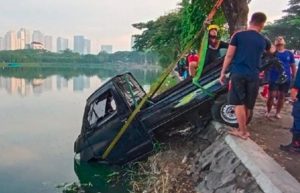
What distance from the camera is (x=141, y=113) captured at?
376 inches

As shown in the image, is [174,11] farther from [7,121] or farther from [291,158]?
[291,158]

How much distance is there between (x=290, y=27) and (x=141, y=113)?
28480 millimetres

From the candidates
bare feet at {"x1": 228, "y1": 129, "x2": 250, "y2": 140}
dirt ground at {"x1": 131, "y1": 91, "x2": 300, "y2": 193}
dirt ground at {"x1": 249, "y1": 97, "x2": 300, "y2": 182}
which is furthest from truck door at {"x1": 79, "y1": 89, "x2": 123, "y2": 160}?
bare feet at {"x1": 228, "y1": 129, "x2": 250, "y2": 140}

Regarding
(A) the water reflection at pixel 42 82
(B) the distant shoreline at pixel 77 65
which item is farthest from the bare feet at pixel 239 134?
(B) the distant shoreline at pixel 77 65

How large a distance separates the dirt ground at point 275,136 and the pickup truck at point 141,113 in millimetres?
683

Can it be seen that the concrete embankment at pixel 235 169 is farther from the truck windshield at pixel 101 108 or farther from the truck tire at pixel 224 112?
the truck windshield at pixel 101 108

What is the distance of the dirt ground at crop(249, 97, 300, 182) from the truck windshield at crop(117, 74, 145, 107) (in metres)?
2.59

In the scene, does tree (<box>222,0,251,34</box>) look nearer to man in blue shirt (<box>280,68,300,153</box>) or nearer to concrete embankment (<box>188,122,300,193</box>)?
concrete embankment (<box>188,122,300,193</box>)

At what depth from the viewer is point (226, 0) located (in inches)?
506

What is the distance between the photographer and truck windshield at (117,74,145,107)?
9953 millimetres

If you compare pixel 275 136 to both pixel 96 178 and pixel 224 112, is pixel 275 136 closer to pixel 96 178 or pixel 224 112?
pixel 224 112

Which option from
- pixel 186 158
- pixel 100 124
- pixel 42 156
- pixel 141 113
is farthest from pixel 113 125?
pixel 42 156

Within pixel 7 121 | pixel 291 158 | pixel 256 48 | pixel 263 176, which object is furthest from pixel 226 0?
pixel 7 121

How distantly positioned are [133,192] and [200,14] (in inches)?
397
